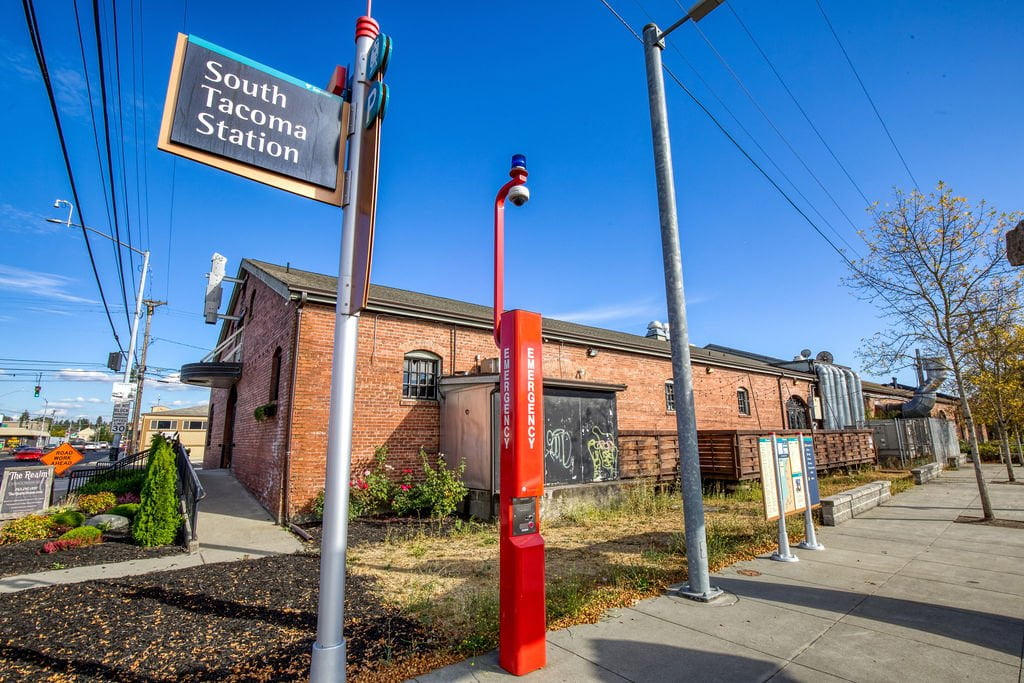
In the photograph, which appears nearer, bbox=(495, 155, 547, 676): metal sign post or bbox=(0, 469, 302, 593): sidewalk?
bbox=(495, 155, 547, 676): metal sign post

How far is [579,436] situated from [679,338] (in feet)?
21.4

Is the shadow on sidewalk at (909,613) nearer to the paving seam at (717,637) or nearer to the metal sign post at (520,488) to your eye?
the paving seam at (717,637)

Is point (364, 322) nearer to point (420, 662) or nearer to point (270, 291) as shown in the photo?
point (270, 291)

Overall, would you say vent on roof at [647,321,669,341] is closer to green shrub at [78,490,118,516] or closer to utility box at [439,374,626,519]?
utility box at [439,374,626,519]

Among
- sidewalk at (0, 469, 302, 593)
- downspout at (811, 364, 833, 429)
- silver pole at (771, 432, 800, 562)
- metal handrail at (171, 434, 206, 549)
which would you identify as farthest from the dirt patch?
downspout at (811, 364, 833, 429)

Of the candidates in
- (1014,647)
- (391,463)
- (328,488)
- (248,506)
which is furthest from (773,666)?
(248,506)

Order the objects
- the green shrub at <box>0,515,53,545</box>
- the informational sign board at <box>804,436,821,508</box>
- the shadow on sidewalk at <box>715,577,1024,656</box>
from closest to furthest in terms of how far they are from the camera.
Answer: the shadow on sidewalk at <box>715,577,1024,656</box> < the informational sign board at <box>804,436,821,508</box> < the green shrub at <box>0,515,53,545</box>

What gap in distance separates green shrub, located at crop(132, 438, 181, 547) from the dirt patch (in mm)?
14467

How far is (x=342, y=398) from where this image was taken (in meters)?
2.95

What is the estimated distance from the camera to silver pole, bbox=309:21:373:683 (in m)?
2.69

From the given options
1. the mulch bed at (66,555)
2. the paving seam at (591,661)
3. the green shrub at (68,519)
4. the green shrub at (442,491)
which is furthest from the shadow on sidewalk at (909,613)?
the green shrub at (68,519)

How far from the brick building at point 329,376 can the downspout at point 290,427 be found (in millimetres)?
24

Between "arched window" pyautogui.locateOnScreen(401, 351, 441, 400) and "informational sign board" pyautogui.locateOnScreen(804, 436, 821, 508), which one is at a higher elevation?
"arched window" pyautogui.locateOnScreen(401, 351, 441, 400)

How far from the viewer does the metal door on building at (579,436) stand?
440 inches
